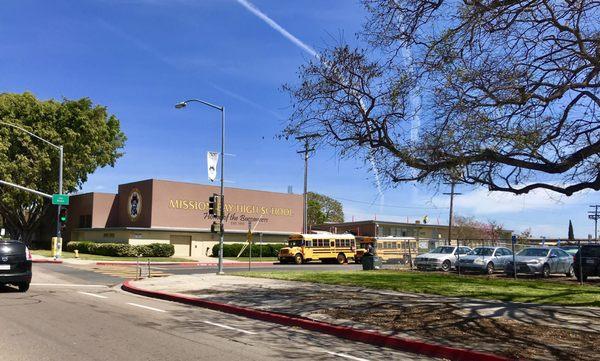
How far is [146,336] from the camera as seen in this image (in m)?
9.28

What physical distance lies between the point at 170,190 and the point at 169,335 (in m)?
38.1

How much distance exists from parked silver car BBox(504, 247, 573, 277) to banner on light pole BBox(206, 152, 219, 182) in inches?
651

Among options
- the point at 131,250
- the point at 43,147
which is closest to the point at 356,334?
the point at 131,250

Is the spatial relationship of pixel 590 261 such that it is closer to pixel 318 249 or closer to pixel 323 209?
pixel 318 249

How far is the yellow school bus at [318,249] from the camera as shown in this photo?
1662 inches

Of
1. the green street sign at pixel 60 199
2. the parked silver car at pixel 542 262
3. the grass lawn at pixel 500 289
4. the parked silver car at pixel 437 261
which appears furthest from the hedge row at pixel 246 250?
the parked silver car at pixel 542 262

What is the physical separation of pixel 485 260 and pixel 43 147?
39294 millimetres

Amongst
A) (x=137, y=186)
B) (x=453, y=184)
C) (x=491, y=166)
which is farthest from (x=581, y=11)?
(x=137, y=186)

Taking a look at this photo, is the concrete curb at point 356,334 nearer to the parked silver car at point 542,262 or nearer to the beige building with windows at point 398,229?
the parked silver car at point 542,262

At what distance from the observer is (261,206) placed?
173ft

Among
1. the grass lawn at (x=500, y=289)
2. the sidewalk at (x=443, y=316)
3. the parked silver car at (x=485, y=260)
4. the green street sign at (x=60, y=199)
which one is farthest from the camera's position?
the green street sign at (x=60, y=199)

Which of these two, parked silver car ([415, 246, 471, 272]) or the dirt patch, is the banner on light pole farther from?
the dirt patch

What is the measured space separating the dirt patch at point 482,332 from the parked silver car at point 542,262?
1313 cm

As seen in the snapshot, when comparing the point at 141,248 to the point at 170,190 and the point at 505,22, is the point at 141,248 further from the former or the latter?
the point at 505,22
